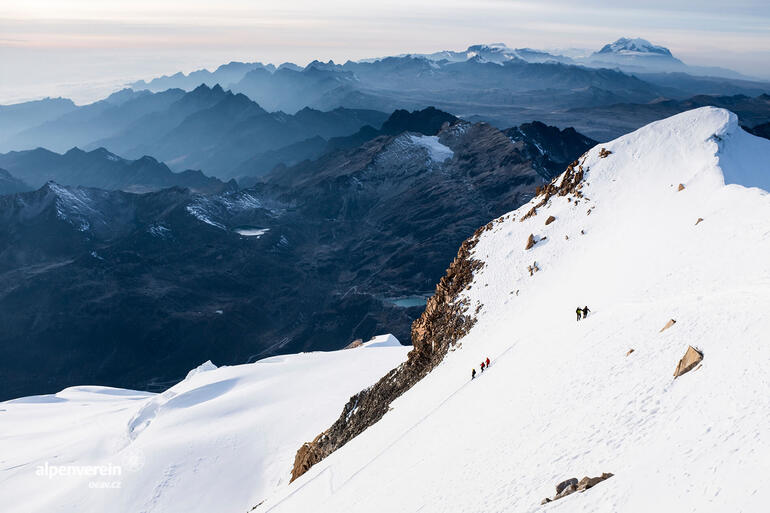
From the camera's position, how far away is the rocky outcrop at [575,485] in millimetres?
17281

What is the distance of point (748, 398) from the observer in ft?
57.8

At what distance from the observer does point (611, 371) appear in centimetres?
2383

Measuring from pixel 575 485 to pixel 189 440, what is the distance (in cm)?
4534

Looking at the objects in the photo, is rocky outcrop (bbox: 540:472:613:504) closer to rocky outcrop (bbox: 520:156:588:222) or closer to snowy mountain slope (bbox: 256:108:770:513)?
snowy mountain slope (bbox: 256:108:770:513)

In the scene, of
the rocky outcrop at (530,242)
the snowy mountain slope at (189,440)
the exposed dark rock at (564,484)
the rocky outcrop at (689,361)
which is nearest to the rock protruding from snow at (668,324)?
the rocky outcrop at (689,361)

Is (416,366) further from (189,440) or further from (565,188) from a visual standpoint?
(189,440)

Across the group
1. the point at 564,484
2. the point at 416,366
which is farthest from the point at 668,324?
the point at 416,366

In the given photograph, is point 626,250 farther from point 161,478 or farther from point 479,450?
point 161,478

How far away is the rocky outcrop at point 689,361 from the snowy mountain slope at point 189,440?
36658 millimetres

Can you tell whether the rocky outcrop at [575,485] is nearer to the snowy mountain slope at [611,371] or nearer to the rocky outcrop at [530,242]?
the snowy mountain slope at [611,371]

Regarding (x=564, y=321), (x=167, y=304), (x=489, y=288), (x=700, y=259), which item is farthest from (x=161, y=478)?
(x=167, y=304)

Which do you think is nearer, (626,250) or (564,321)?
(564,321)

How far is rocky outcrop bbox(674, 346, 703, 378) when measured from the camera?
20797 mm

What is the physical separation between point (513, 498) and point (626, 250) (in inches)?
1003
